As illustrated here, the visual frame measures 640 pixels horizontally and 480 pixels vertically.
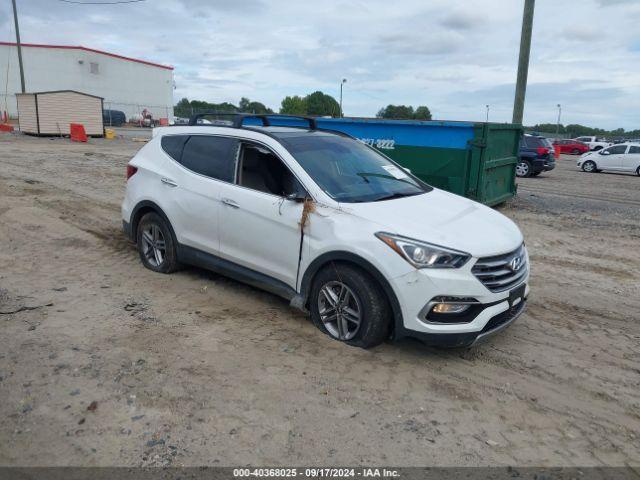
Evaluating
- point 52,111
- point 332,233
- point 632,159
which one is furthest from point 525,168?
point 52,111

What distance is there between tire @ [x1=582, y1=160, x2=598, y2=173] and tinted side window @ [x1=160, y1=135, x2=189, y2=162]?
22.9m

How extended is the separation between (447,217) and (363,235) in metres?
0.81

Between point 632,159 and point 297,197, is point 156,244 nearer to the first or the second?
point 297,197

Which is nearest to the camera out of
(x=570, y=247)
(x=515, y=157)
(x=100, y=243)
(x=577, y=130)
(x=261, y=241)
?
(x=261, y=241)

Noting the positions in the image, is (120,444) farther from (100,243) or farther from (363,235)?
(100,243)

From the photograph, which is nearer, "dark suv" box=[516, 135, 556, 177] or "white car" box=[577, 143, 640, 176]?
"dark suv" box=[516, 135, 556, 177]

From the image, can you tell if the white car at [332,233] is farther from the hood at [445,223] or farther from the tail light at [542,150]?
the tail light at [542,150]

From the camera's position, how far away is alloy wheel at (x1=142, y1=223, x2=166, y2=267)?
19.2ft

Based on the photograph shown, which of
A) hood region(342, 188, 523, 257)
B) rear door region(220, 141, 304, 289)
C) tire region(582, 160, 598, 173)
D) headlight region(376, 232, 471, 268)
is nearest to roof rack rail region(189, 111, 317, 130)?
rear door region(220, 141, 304, 289)

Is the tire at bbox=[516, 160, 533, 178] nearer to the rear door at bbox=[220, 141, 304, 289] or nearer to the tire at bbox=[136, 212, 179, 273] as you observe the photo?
the tire at bbox=[136, 212, 179, 273]

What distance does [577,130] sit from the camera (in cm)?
9888

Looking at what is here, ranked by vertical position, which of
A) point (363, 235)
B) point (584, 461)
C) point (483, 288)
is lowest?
point (584, 461)

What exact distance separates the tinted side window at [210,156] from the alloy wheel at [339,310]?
157 cm

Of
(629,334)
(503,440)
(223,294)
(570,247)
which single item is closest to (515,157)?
(570,247)
